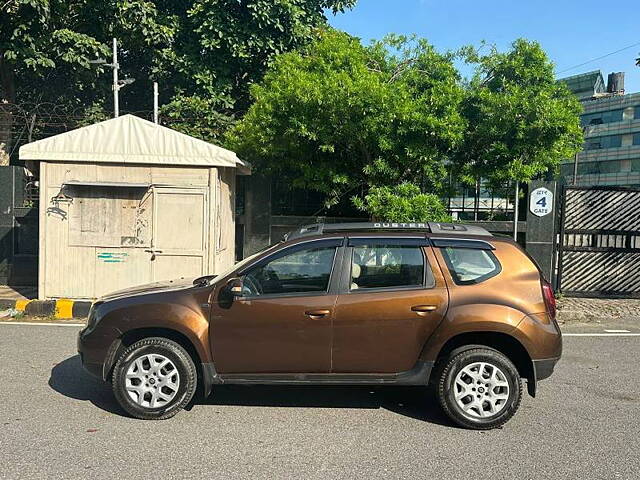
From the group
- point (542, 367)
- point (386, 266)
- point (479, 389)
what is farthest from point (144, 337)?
point (542, 367)

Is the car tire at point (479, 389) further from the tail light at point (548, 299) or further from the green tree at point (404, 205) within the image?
the green tree at point (404, 205)

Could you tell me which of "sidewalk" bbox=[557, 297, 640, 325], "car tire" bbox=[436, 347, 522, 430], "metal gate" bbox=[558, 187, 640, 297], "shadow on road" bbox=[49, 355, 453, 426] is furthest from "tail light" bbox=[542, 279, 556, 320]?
"metal gate" bbox=[558, 187, 640, 297]

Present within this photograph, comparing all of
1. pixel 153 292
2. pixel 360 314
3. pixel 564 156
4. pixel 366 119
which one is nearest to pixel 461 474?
Result: pixel 360 314

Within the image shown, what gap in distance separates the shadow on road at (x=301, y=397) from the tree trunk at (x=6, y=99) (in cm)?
985

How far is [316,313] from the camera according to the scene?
181 inches

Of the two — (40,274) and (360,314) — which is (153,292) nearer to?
(360,314)

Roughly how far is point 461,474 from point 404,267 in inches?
67.5

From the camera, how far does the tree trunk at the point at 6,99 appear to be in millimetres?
13539

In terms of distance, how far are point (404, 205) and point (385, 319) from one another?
5.08 meters

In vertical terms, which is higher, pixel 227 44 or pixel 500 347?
pixel 227 44

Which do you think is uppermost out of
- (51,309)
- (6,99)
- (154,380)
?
(6,99)

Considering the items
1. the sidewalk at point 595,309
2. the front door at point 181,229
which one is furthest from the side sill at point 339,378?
the sidewalk at point 595,309

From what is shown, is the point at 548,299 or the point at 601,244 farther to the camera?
the point at 601,244

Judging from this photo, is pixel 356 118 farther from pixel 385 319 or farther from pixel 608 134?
pixel 608 134
